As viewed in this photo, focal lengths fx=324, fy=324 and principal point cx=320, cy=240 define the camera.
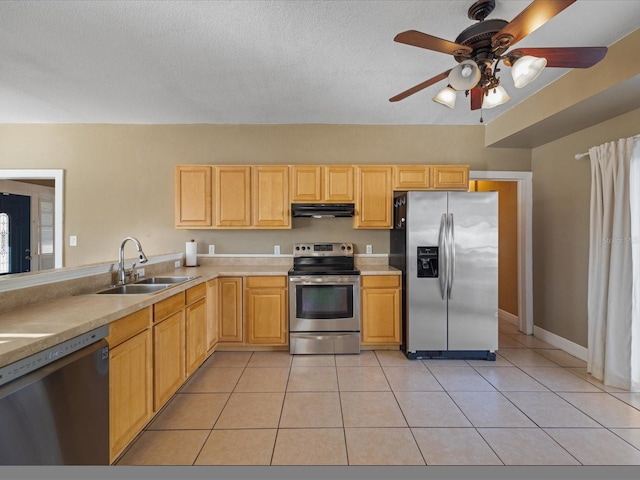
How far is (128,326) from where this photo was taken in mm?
1895

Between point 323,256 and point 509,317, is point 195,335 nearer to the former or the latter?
point 323,256

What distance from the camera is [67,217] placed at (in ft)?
13.4

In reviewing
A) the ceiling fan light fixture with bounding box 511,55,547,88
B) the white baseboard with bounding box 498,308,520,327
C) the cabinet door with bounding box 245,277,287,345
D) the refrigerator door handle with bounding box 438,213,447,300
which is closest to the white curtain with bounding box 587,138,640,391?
the refrigerator door handle with bounding box 438,213,447,300

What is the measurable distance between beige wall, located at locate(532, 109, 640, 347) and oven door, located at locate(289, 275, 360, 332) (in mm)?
2317

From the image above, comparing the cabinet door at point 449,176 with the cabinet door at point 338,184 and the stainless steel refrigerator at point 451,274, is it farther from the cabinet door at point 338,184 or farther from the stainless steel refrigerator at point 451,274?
the cabinet door at point 338,184

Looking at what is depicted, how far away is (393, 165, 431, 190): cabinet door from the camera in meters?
3.83

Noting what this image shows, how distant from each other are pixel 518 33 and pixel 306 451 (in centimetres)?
263

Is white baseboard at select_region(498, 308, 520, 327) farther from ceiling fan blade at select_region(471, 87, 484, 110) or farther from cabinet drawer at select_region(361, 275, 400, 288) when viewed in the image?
ceiling fan blade at select_region(471, 87, 484, 110)

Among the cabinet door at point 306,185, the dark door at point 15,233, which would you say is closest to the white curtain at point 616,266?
the cabinet door at point 306,185

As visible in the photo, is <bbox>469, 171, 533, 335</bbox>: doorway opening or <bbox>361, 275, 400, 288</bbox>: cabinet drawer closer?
<bbox>361, 275, 400, 288</bbox>: cabinet drawer

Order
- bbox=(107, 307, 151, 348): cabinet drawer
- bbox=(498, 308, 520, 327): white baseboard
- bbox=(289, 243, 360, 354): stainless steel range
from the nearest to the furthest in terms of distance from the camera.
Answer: bbox=(107, 307, 151, 348): cabinet drawer < bbox=(289, 243, 360, 354): stainless steel range < bbox=(498, 308, 520, 327): white baseboard

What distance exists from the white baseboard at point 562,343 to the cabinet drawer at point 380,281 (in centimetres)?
195

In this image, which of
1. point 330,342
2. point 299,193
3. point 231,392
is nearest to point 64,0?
point 299,193

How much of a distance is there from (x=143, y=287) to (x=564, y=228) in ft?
14.2
